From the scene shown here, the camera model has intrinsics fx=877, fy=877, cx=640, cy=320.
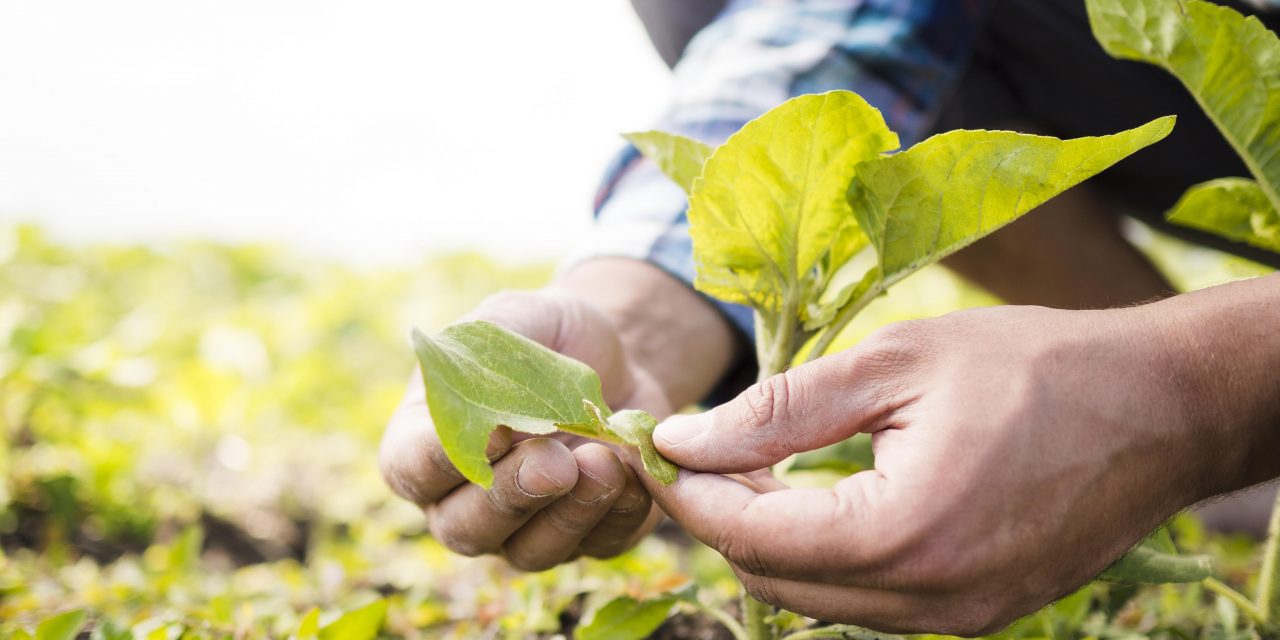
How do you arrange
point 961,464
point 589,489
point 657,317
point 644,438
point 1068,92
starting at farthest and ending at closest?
1. point 1068,92
2. point 657,317
3. point 589,489
4. point 644,438
5. point 961,464

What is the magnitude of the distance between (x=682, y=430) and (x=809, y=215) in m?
0.28

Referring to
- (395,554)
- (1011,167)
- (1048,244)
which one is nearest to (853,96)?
(1011,167)

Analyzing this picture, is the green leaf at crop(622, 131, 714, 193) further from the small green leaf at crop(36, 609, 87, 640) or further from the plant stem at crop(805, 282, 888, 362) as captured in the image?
the small green leaf at crop(36, 609, 87, 640)

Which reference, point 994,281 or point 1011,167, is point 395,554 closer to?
point 1011,167

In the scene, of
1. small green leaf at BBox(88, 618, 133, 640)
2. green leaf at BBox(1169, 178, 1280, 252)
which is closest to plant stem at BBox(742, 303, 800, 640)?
green leaf at BBox(1169, 178, 1280, 252)

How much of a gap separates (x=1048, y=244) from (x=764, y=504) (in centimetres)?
223

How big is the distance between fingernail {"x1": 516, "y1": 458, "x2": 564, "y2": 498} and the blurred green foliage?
0.37 meters

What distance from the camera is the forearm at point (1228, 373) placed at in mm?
863

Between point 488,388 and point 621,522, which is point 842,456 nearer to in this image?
point 621,522

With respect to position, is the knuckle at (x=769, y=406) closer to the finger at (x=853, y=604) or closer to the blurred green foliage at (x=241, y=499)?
the finger at (x=853, y=604)

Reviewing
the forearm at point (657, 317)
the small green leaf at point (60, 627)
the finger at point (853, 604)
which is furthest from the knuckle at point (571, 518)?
the small green leaf at point (60, 627)

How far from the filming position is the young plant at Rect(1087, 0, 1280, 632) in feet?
3.37

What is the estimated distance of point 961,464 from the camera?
30.7 inches

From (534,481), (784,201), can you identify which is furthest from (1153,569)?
(534,481)
